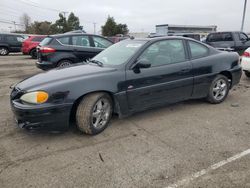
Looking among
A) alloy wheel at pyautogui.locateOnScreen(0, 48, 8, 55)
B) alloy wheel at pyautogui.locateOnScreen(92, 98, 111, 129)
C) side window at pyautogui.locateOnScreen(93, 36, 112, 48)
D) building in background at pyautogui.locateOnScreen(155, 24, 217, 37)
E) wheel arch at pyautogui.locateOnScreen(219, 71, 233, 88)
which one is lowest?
alloy wheel at pyautogui.locateOnScreen(92, 98, 111, 129)

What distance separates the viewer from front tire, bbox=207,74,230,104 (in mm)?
4977

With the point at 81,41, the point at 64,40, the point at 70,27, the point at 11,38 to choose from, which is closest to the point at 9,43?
the point at 11,38

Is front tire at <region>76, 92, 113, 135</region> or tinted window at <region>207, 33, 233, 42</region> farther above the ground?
tinted window at <region>207, 33, 233, 42</region>

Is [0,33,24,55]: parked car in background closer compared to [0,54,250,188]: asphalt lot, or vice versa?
[0,54,250,188]: asphalt lot

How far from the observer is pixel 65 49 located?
7.77 metres

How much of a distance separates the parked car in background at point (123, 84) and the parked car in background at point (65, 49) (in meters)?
3.48

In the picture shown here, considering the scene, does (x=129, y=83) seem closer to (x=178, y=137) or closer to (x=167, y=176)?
(x=178, y=137)

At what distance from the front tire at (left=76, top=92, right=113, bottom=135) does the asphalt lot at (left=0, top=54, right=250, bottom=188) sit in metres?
0.14

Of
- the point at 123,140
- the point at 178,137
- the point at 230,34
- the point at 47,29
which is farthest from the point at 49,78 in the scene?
the point at 47,29

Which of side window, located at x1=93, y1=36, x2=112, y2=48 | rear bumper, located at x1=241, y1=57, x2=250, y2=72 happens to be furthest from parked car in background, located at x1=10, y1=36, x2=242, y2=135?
side window, located at x1=93, y1=36, x2=112, y2=48

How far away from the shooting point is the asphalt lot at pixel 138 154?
2561 millimetres

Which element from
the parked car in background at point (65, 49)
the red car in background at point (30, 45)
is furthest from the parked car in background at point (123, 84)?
the red car in background at point (30, 45)

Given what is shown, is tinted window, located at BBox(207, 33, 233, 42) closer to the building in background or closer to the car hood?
the car hood

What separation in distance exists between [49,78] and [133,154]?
177cm
